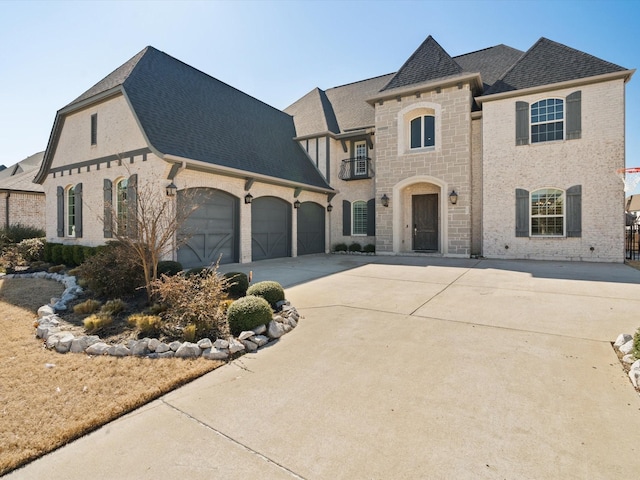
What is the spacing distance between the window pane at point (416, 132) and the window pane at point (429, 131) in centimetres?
26

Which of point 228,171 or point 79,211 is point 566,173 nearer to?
point 228,171

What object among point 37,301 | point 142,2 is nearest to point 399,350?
point 37,301

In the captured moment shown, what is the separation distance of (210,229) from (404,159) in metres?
8.68

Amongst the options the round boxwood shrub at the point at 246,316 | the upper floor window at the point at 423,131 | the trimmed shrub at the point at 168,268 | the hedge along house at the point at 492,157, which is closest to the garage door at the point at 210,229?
the trimmed shrub at the point at 168,268

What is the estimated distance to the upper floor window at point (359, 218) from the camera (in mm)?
16422

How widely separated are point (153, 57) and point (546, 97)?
14548mm

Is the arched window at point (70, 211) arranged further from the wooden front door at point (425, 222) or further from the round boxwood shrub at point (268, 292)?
the wooden front door at point (425, 222)

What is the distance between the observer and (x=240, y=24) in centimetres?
841

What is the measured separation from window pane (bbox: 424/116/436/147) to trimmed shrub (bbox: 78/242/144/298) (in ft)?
39.9

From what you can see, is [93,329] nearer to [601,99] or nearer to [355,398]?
[355,398]

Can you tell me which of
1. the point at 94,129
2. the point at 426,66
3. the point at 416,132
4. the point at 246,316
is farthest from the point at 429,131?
the point at 94,129

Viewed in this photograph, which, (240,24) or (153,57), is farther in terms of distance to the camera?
(153,57)

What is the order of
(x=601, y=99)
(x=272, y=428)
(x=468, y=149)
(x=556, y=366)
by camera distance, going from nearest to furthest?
(x=272, y=428), (x=556, y=366), (x=601, y=99), (x=468, y=149)

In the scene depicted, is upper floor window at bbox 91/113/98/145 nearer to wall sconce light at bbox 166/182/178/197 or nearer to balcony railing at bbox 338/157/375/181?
wall sconce light at bbox 166/182/178/197
